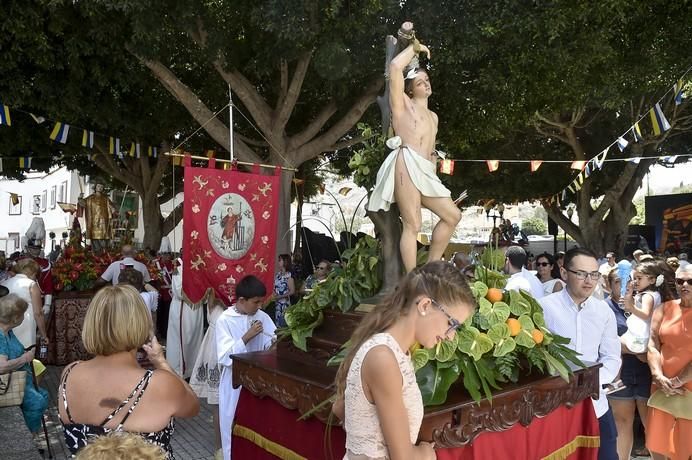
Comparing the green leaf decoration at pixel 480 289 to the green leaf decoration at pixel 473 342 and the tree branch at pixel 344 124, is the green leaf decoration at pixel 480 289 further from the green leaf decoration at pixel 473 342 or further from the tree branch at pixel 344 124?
the tree branch at pixel 344 124

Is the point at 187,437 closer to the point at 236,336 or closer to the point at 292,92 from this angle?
the point at 236,336

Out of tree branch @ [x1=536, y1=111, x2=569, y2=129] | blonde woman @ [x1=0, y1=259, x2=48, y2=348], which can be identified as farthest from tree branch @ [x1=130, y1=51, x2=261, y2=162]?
tree branch @ [x1=536, y1=111, x2=569, y2=129]

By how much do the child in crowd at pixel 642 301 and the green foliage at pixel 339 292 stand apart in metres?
2.11

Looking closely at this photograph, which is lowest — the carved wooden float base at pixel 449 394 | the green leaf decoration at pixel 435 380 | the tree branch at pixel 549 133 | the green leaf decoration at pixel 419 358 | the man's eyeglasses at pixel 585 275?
the carved wooden float base at pixel 449 394

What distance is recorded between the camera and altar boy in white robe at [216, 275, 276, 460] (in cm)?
416

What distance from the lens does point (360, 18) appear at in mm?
8672

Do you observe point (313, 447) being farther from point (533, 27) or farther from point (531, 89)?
point (531, 89)

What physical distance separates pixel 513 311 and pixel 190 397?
1.73m

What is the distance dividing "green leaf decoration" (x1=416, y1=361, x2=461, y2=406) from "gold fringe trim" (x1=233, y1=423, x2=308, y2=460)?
84 cm

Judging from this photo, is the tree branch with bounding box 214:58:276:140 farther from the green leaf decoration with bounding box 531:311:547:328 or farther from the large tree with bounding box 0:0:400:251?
the green leaf decoration with bounding box 531:311:547:328

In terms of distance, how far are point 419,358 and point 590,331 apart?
1.51 meters

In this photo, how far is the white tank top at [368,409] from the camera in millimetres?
1916

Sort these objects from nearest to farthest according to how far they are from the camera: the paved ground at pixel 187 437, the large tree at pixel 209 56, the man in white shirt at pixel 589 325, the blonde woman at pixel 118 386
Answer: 1. the blonde woman at pixel 118 386
2. the man in white shirt at pixel 589 325
3. the paved ground at pixel 187 437
4. the large tree at pixel 209 56

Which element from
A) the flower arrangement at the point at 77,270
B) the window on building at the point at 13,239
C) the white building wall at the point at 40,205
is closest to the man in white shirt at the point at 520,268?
the flower arrangement at the point at 77,270
